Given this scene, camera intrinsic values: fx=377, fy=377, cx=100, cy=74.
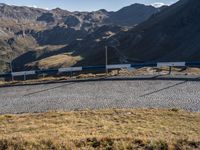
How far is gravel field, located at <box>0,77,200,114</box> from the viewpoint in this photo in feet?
81.6

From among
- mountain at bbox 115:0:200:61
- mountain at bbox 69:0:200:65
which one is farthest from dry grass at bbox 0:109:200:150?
mountain at bbox 69:0:200:65

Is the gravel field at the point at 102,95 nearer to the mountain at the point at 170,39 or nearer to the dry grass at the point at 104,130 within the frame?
the dry grass at the point at 104,130

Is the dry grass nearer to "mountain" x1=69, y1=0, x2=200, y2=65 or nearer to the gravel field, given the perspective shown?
the gravel field

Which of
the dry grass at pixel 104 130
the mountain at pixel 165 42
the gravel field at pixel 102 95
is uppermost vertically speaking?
the mountain at pixel 165 42

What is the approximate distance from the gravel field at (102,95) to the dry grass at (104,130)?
6.24ft

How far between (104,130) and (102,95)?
8890 mm

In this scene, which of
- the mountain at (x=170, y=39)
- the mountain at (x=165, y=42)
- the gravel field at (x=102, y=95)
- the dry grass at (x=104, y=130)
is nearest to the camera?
the dry grass at (x=104, y=130)

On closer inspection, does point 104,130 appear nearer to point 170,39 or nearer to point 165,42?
point 165,42

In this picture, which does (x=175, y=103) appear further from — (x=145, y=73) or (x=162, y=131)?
(x=145, y=73)

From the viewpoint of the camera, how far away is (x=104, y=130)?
18953 mm

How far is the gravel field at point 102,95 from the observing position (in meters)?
24.9

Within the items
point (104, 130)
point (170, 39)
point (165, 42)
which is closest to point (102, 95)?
point (104, 130)

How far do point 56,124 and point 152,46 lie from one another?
5955 inches

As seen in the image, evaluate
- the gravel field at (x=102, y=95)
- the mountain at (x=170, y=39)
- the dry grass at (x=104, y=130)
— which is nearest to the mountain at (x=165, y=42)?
the mountain at (x=170, y=39)
